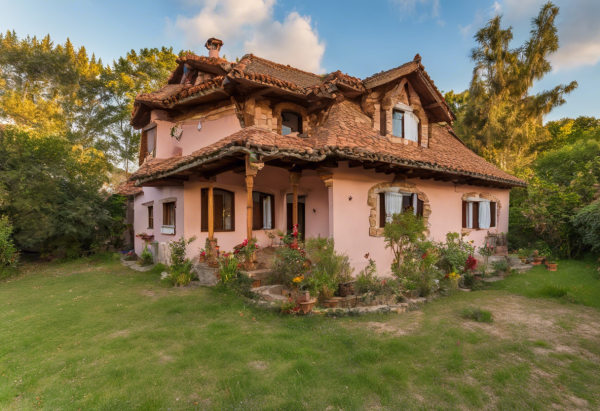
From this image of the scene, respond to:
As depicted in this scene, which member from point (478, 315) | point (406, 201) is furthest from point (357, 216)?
point (478, 315)

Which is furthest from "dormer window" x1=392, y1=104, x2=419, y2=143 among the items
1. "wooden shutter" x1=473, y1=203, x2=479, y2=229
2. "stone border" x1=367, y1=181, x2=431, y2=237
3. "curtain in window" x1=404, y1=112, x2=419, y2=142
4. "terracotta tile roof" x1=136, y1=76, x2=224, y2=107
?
"terracotta tile roof" x1=136, y1=76, x2=224, y2=107

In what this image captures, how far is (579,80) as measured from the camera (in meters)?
19.0

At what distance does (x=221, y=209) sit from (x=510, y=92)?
71.5ft

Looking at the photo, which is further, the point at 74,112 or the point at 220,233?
the point at 74,112

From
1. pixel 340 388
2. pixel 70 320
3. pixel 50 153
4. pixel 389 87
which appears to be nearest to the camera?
pixel 340 388

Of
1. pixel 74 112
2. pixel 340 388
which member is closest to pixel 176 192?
pixel 340 388

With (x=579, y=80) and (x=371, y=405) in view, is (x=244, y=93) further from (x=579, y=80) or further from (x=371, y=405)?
(x=579, y=80)

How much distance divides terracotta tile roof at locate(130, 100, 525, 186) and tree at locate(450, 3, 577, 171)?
10639mm

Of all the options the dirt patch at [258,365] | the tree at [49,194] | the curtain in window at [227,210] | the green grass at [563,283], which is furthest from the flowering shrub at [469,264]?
the tree at [49,194]

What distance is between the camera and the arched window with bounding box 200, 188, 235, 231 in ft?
32.8

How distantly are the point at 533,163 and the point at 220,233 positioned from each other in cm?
2091

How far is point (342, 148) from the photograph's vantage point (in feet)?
21.7

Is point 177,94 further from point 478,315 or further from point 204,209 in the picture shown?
point 478,315

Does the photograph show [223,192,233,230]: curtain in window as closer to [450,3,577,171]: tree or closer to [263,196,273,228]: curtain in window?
[263,196,273,228]: curtain in window
